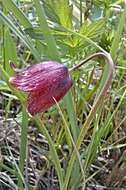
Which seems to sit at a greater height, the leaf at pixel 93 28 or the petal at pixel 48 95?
the leaf at pixel 93 28

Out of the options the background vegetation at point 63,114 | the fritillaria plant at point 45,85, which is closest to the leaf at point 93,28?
→ the background vegetation at point 63,114

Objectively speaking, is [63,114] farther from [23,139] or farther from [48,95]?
[48,95]

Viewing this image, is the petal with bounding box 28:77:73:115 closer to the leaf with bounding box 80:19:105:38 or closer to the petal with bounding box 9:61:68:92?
the petal with bounding box 9:61:68:92

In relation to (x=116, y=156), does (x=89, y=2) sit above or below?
above

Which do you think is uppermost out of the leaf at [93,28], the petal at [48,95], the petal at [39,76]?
the leaf at [93,28]

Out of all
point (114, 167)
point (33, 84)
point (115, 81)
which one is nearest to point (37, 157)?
point (114, 167)

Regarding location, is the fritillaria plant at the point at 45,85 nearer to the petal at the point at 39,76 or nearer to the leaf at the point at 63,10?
the petal at the point at 39,76

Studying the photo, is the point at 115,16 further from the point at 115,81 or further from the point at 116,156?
the point at 116,156
